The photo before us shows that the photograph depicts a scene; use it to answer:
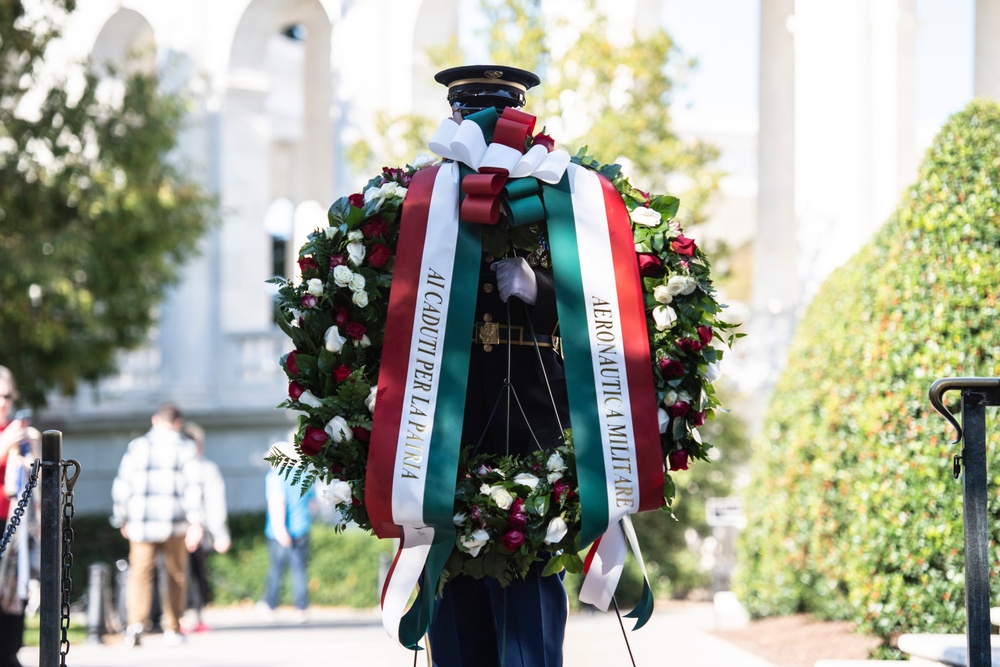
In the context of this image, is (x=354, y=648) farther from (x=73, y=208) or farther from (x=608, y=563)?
(x=73, y=208)

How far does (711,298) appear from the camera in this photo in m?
4.54

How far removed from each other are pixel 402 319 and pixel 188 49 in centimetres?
1734

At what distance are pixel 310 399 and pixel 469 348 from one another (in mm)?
546

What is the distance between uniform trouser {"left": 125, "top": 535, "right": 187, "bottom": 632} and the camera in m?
11.3

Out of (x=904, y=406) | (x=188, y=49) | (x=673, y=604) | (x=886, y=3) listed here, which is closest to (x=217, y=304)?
(x=188, y=49)

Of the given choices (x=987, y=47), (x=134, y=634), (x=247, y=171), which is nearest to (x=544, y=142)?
(x=134, y=634)

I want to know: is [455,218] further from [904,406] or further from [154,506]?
[154,506]

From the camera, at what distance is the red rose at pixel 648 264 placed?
4539 mm

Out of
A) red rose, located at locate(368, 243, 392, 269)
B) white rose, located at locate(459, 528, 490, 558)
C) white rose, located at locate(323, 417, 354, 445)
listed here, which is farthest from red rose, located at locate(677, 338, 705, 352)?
white rose, located at locate(323, 417, 354, 445)

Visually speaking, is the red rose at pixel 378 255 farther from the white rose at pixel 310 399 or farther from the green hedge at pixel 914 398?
the green hedge at pixel 914 398

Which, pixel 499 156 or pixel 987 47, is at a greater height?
pixel 987 47

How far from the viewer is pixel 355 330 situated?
446 cm

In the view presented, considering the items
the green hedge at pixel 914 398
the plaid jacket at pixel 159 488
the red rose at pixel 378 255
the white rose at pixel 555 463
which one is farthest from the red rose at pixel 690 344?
the plaid jacket at pixel 159 488

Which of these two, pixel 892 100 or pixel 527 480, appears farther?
pixel 892 100
